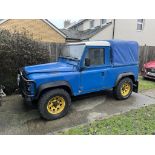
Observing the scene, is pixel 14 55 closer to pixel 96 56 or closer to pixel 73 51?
pixel 73 51

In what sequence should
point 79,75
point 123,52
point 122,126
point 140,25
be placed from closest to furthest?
point 122,126, point 79,75, point 123,52, point 140,25

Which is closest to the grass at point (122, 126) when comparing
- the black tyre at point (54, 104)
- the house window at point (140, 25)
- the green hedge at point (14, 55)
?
the black tyre at point (54, 104)

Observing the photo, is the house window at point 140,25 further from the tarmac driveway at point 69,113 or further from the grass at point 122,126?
the grass at point 122,126

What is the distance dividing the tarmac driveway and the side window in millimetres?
1406

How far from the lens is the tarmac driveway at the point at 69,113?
427 cm

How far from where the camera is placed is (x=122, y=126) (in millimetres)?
4199

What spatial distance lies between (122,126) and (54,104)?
185 cm

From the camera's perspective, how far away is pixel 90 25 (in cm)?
2103

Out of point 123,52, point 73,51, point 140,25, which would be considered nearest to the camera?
point 73,51

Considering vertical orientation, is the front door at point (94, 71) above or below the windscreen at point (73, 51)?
below

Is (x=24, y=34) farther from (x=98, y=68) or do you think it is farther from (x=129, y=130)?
(x=129, y=130)

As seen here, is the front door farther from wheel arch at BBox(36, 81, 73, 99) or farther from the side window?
wheel arch at BBox(36, 81, 73, 99)

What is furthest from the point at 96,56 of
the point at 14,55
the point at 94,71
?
the point at 14,55

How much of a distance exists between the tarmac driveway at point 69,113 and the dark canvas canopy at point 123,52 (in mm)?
1365
